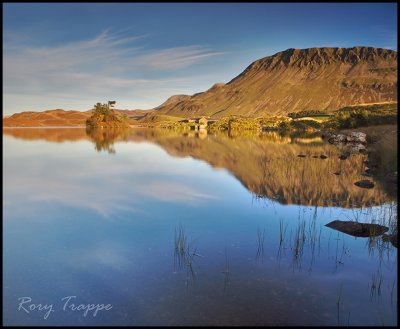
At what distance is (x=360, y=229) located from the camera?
1077 centimetres

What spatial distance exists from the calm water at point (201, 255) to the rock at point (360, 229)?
31 cm

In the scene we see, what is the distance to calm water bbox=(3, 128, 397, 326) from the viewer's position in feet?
20.8

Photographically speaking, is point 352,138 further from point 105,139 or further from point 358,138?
point 105,139

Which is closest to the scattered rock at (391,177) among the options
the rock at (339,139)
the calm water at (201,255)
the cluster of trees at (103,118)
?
the calm water at (201,255)

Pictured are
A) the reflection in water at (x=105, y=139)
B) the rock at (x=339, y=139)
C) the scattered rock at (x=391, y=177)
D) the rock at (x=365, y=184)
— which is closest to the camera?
the rock at (x=365, y=184)

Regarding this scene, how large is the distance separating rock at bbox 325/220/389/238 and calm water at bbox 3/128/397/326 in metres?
0.31

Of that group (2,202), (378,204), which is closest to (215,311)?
(378,204)

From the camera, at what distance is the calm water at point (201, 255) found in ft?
20.8

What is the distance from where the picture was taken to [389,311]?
642 cm

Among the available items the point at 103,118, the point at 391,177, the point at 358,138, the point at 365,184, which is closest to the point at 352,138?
the point at 358,138

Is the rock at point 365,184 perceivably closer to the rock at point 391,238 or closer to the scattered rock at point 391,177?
the scattered rock at point 391,177

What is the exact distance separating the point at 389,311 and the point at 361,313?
0.56 m

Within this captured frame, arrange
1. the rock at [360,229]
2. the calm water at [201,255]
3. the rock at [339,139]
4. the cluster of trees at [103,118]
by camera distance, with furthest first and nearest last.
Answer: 1. the cluster of trees at [103,118]
2. the rock at [339,139]
3. the rock at [360,229]
4. the calm water at [201,255]

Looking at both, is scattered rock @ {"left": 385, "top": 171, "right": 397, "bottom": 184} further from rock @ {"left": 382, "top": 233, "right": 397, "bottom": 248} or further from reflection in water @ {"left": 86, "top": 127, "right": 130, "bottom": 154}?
reflection in water @ {"left": 86, "top": 127, "right": 130, "bottom": 154}
